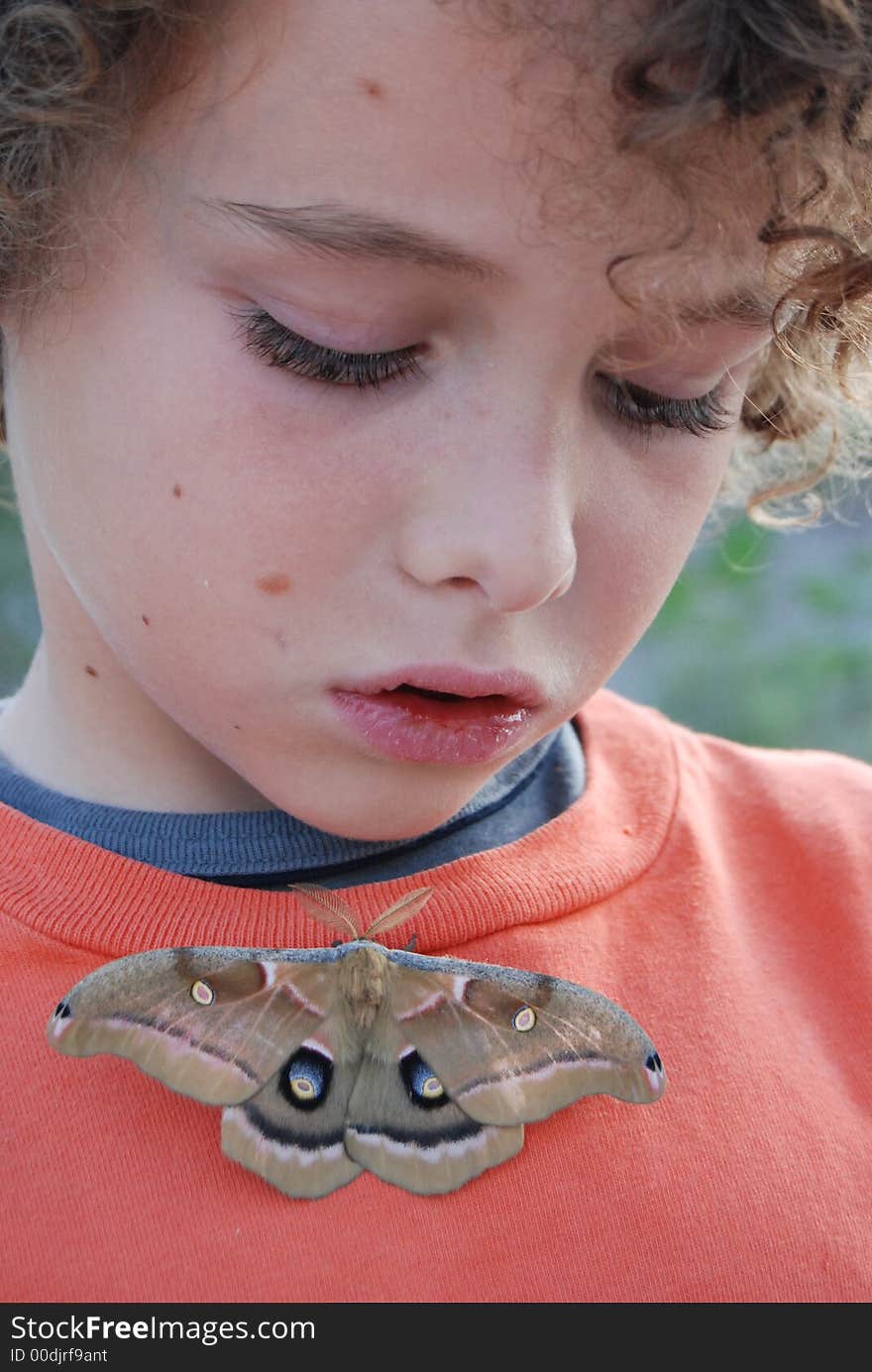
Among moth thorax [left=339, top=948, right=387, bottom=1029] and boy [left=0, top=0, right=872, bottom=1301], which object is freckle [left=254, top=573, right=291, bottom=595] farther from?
moth thorax [left=339, top=948, right=387, bottom=1029]

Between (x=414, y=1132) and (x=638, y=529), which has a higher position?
(x=638, y=529)

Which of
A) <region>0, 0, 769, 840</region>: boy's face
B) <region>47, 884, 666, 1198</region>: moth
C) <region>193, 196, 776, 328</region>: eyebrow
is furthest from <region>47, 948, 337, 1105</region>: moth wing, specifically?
<region>193, 196, 776, 328</region>: eyebrow

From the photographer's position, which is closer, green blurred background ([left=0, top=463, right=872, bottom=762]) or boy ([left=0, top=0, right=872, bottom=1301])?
boy ([left=0, top=0, right=872, bottom=1301])

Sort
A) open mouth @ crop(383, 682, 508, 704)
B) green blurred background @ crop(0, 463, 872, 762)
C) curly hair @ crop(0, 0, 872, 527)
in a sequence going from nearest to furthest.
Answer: curly hair @ crop(0, 0, 872, 527)
open mouth @ crop(383, 682, 508, 704)
green blurred background @ crop(0, 463, 872, 762)

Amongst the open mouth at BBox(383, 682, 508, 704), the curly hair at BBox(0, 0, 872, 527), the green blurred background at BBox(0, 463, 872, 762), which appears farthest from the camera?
the green blurred background at BBox(0, 463, 872, 762)

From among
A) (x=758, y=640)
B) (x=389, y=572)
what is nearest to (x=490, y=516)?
(x=389, y=572)

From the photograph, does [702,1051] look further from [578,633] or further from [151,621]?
[151,621]

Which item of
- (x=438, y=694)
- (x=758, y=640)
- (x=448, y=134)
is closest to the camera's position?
(x=448, y=134)

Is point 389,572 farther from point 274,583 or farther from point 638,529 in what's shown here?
point 638,529
